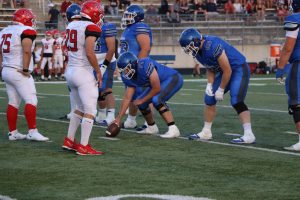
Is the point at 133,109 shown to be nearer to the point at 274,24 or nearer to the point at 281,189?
the point at 281,189

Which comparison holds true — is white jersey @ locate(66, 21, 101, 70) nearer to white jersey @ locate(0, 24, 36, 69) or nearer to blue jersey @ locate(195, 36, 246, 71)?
white jersey @ locate(0, 24, 36, 69)

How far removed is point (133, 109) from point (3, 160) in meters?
3.25

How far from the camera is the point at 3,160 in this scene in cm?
838

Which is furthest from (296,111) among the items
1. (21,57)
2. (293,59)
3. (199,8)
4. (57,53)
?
(199,8)

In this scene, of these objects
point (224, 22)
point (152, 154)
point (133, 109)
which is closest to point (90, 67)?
point (152, 154)

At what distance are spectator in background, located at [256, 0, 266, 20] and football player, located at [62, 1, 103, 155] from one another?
23221 mm

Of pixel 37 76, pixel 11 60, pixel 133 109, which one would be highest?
pixel 11 60

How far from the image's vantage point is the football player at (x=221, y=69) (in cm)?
942

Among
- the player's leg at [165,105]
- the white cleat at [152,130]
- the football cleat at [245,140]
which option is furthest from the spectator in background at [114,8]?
the football cleat at [245,140]

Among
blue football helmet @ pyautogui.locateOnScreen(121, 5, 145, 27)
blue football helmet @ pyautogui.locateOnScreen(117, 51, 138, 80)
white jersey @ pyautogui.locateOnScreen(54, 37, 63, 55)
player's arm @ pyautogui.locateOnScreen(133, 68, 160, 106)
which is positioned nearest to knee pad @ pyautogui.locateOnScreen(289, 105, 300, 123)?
player's arm @ pyautogui.locateOnScreen(133, 68, 160, 106)

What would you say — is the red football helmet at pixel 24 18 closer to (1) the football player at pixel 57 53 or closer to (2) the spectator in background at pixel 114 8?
(1) the football player at pixel 57 53

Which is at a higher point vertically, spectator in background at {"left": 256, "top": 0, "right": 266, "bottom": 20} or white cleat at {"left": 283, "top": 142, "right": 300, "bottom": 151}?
white cleat at {"left": 283, "top": 142, "right": 300, "bottom": 151}

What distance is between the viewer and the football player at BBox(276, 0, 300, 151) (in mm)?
8680

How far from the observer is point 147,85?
10031 millimetres
